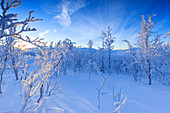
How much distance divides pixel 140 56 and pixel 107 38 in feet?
29.6

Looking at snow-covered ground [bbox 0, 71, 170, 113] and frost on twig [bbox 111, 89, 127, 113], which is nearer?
frost on twig [bbox 111, 89, 127, 113]

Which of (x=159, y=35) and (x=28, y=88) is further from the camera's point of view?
(x=159, y=35)

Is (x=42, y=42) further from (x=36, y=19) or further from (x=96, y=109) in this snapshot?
(x=96, y=109)

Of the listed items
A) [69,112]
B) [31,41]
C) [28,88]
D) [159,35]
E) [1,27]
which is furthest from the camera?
[159,35]

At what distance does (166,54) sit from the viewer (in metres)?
8.58

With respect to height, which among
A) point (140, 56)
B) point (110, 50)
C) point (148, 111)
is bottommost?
point (148, 111)

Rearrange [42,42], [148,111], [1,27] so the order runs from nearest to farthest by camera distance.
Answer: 1. [1,27]
2. [42,42]
3. [148,111]

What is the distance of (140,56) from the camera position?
866cm

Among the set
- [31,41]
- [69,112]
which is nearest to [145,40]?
[69,112]

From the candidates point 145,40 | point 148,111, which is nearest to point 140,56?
point 145,40

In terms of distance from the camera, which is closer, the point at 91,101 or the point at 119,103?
the point at 119,103

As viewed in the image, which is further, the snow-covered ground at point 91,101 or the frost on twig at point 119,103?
the snow-covered ground at point 91,101

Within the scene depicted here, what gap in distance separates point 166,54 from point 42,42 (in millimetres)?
12491

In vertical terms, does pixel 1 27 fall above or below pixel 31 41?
above
